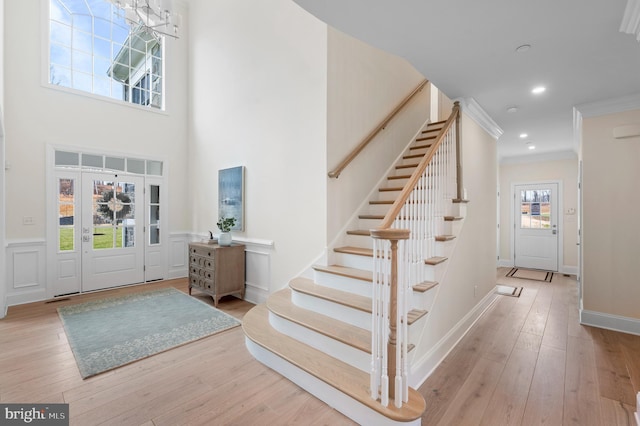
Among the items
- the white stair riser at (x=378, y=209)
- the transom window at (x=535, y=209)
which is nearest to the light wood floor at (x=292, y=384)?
the white stair riser at (x=378, y=209)

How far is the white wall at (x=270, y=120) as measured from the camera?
335cm

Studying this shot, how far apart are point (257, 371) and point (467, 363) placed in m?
1.84

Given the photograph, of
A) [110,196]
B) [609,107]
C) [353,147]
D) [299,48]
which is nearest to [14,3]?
[110,196]

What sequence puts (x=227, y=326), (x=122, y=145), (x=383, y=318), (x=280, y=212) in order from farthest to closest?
(x=122, y=145)
(x=280, y=212)
(x=227, y=326)
(x=383, y=318)

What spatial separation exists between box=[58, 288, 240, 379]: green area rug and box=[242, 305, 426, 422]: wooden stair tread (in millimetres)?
820

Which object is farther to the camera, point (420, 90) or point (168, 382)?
point (420, 90)

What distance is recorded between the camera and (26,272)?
418 centimetres

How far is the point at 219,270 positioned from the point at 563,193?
7.22 m

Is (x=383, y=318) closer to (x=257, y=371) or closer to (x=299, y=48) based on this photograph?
(x=257, y=371)

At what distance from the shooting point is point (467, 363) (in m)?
2.52

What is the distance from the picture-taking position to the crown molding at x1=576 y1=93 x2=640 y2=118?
3.17 m

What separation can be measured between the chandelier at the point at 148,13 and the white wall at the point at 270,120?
3.50ft

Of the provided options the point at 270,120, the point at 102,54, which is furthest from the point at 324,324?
the point at 102,54

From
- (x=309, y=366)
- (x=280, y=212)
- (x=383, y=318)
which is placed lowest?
(x=309, y=366)
